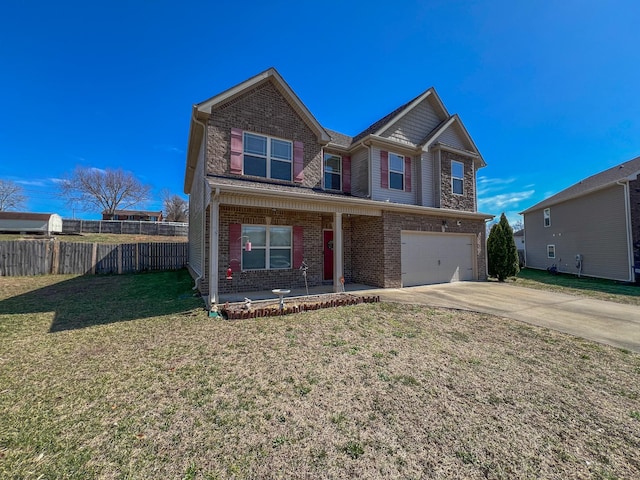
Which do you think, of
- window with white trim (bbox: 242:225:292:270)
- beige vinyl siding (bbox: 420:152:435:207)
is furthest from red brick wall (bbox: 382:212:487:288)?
window with white trim (bbox: 242:225:292:270)

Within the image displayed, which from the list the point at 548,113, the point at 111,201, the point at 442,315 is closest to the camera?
the point at 442,315

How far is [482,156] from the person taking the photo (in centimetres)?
1431

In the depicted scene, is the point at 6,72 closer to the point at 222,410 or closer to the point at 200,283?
the point at 200,283

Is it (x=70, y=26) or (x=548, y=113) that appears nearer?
(x=70, y=26)

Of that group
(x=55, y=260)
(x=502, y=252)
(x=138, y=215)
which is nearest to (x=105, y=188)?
(x=138, y=215)

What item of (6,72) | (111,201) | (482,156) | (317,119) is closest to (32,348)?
(317,119)

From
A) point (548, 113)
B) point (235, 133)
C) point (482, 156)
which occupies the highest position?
point (548, 113)

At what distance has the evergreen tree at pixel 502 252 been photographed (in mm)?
13086

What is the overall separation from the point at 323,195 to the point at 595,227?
18450 mm

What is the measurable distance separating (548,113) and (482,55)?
26.0 ft

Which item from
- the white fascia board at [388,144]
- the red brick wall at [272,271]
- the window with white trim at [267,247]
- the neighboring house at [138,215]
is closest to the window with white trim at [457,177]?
the white fascia board at [388,144]

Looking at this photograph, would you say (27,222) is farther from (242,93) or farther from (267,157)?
(267,157)

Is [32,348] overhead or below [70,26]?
below

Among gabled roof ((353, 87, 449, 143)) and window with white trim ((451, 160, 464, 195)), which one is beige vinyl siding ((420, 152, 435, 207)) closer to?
window with white trim ((451, 160, 464, 195))
